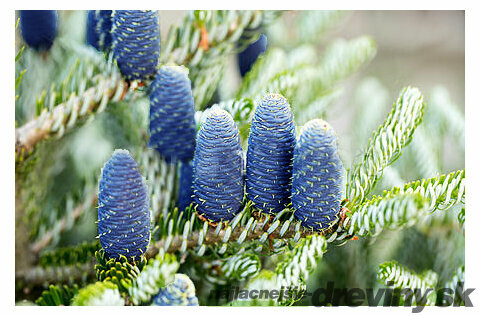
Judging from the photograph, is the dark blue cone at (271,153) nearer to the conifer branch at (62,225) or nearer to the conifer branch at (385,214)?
the conifer branch at (385,214)

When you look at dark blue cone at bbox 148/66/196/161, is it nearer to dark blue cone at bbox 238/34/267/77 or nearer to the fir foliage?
the fir foliage

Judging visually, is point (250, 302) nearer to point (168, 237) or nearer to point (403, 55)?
point (168, 237)

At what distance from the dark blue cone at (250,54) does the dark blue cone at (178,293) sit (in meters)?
0.31

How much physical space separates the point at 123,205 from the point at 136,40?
0.49 ft

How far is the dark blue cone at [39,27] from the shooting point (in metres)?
0.47

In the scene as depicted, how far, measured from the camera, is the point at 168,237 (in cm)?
38

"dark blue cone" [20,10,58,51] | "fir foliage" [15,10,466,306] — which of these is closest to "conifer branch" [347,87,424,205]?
"fir foliage" [15,10,466,306]

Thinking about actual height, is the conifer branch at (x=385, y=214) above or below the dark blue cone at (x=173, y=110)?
below

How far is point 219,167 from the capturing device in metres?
0.34

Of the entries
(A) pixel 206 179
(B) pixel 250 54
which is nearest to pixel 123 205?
(A) pixel 206 179

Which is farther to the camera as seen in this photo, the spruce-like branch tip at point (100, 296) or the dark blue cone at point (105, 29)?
the dark blue cone at point (105, 29)

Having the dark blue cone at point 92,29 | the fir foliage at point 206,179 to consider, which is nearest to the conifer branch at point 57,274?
the fir foliage at point 206,179

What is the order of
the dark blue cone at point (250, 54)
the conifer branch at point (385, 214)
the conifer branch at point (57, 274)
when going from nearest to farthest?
the conifer branch at point (385, 214)
the conifer branch at point (57, 274)
the dark blue cone at point (250, 54)
